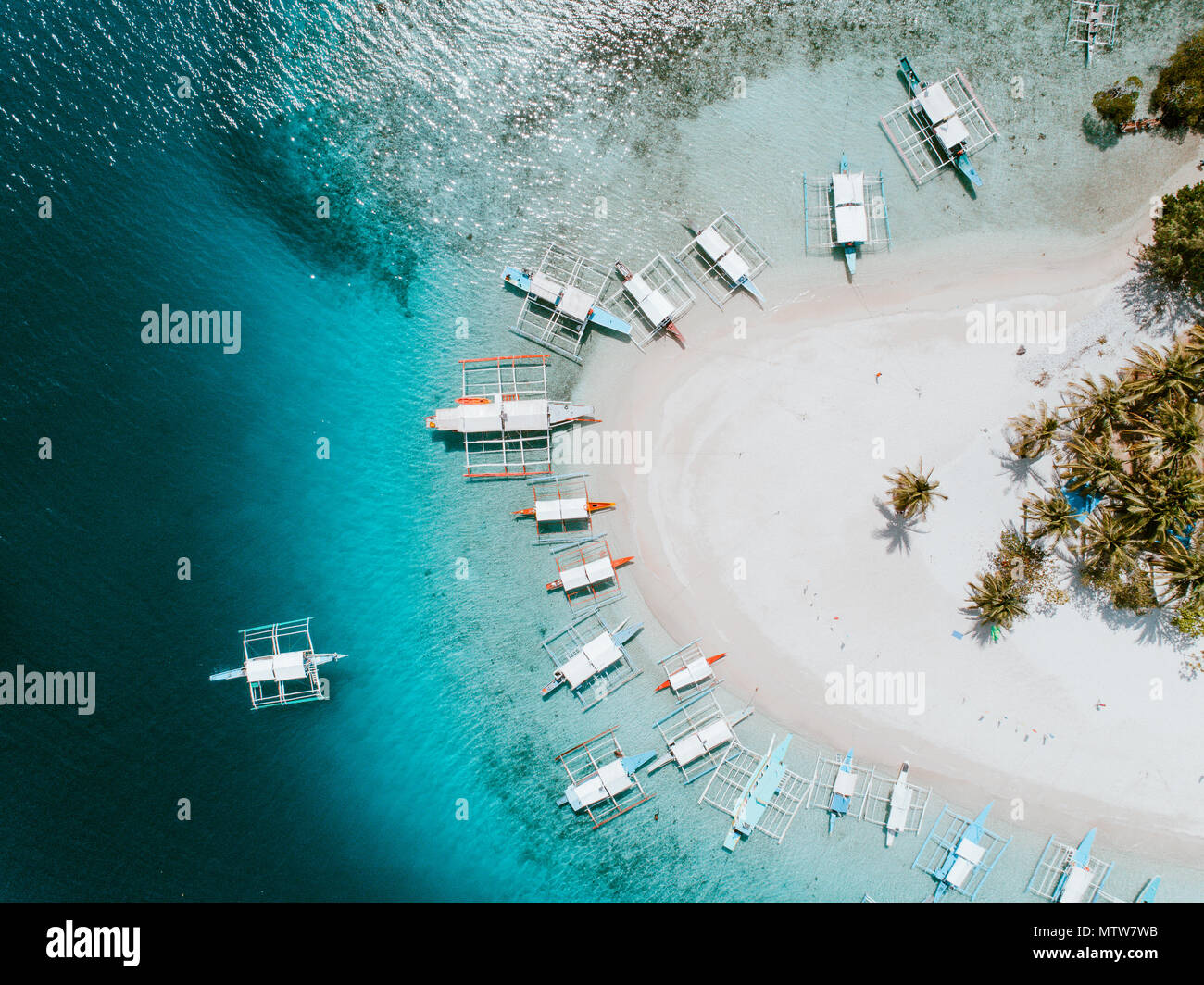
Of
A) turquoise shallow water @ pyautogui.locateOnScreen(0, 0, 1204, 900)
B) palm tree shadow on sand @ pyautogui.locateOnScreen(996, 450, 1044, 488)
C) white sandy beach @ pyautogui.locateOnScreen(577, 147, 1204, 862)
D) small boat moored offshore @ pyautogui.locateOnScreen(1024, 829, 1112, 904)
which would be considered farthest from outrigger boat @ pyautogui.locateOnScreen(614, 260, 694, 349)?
small boat moored offshore @ pyautogui.locateOnScreen(1024, 829, 1112, 904)

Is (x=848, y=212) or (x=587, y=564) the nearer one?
(x=848, y=212)

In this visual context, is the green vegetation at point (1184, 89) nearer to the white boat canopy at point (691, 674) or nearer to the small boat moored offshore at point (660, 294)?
the small boat moored offshore at point (660, 294)

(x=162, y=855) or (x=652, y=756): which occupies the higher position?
(x=652, y=756)

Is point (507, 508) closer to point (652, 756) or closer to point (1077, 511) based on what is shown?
point (652, 756)

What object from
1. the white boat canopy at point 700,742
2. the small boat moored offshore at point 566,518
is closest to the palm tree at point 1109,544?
the white boat canopy at point 700,742

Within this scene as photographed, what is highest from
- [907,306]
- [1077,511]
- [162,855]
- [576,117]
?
[576,117]

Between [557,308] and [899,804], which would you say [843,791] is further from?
[557,308]

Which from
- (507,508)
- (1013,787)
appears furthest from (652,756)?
(1013,787)

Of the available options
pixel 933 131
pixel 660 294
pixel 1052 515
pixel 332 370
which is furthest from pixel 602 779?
pixel 933 131
